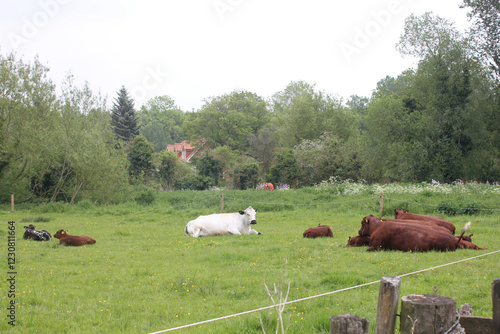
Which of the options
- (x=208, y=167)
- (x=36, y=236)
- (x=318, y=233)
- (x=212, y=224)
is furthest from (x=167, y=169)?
(x=318, y=233)

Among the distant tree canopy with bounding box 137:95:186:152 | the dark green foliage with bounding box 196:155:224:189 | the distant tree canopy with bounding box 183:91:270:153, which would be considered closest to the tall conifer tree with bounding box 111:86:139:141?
the distant tree canopy with bounding box 183:91:270:153

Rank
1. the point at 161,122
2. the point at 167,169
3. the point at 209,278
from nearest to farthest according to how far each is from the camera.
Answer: the point at 209,278
the point at 167,169
the point at 161,122

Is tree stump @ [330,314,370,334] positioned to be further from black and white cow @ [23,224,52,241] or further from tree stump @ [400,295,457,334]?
black and white cow @ [23,224,52,241]

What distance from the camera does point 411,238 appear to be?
30.9 feet

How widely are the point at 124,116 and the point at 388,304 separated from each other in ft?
194

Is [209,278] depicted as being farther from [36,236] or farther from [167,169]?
[167,169]

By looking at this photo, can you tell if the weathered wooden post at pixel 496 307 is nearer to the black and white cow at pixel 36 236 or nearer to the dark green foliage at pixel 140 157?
the black and white cow at pixel 36 236

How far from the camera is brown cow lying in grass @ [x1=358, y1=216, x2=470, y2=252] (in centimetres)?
925

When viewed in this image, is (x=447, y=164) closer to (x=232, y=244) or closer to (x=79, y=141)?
(x=232, y=244)

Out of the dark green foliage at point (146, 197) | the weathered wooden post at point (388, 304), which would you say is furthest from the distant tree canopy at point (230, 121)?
the weathered wooden post at point (388, 304)

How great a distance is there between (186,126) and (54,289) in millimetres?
57938

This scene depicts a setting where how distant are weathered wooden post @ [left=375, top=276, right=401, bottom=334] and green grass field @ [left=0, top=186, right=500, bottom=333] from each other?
71 centimetres

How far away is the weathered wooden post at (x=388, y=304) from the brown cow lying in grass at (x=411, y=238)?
6.99 m

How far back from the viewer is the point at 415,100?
3278 centimetres
